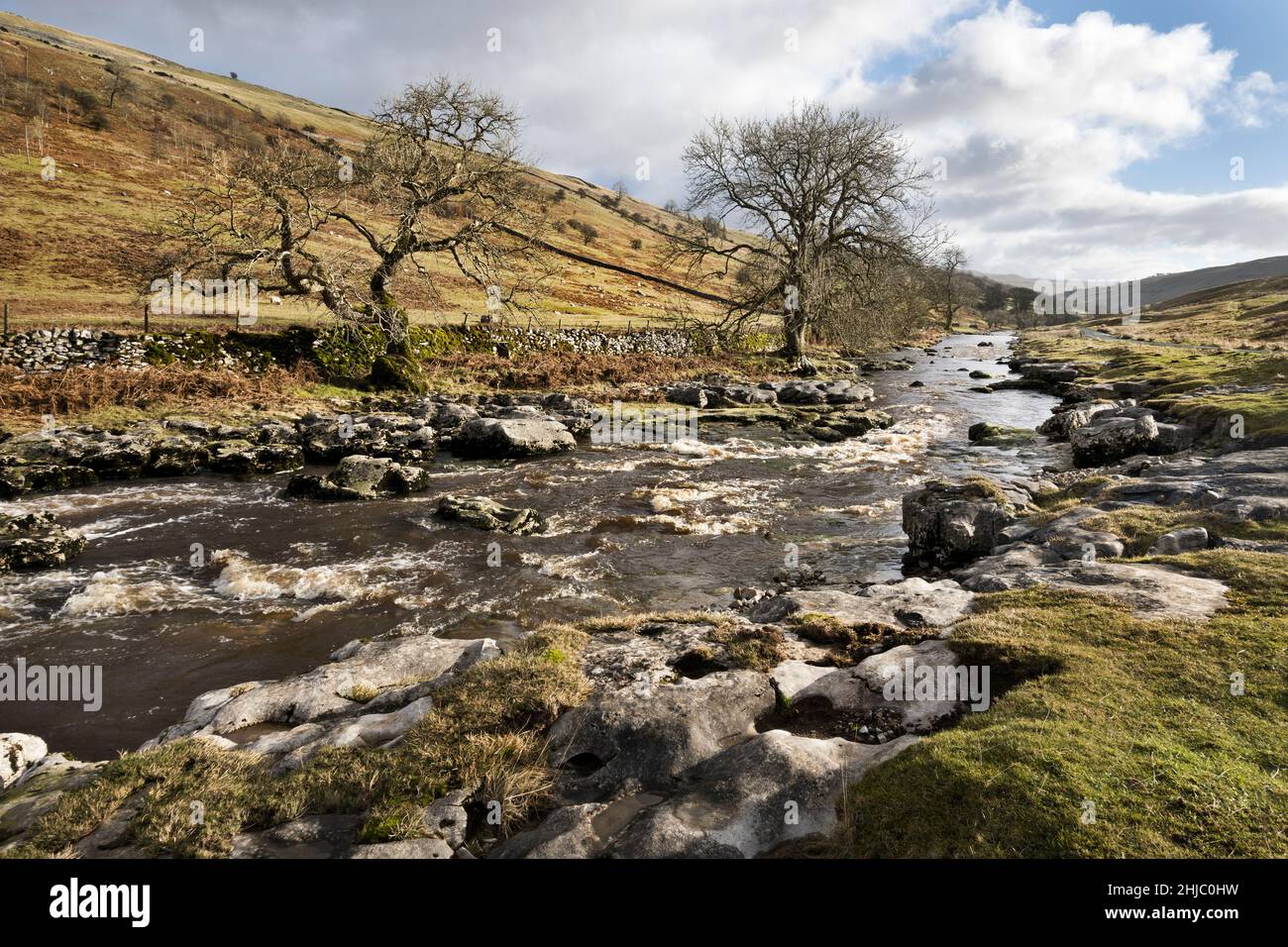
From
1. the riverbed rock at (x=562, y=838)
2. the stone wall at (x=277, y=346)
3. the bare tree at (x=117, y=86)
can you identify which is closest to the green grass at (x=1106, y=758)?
the riverbed rock at (x=562, y=838)

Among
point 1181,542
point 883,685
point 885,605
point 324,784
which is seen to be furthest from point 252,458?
point 1181,542

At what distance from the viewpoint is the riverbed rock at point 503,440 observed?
23.5 m

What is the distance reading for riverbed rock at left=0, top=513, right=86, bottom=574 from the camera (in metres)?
12.5

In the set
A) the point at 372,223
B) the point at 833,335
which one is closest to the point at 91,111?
the point at 372,223

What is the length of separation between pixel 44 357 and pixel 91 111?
7754 centimetres

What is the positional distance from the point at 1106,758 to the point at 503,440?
20.9m

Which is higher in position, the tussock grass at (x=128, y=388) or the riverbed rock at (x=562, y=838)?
the tussock grass at (x=128, y=388)

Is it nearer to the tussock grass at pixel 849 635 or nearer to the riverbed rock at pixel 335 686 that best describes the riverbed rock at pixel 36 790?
the riverbed rock at pixel 335 686

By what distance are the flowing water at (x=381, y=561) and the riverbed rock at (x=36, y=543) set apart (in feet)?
1.17

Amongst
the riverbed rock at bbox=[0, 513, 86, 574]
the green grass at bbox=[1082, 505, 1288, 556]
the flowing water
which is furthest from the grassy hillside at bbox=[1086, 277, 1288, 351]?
the riverbed rock at bbox=[0, 513, 86, 574]

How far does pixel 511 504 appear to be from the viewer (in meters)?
18.2

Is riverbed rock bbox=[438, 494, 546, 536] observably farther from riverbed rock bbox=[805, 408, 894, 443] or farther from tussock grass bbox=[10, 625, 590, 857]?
riverbed rock bbox=[805, 408, 894, 443]

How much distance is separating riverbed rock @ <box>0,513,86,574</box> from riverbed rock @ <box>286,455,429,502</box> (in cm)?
506
